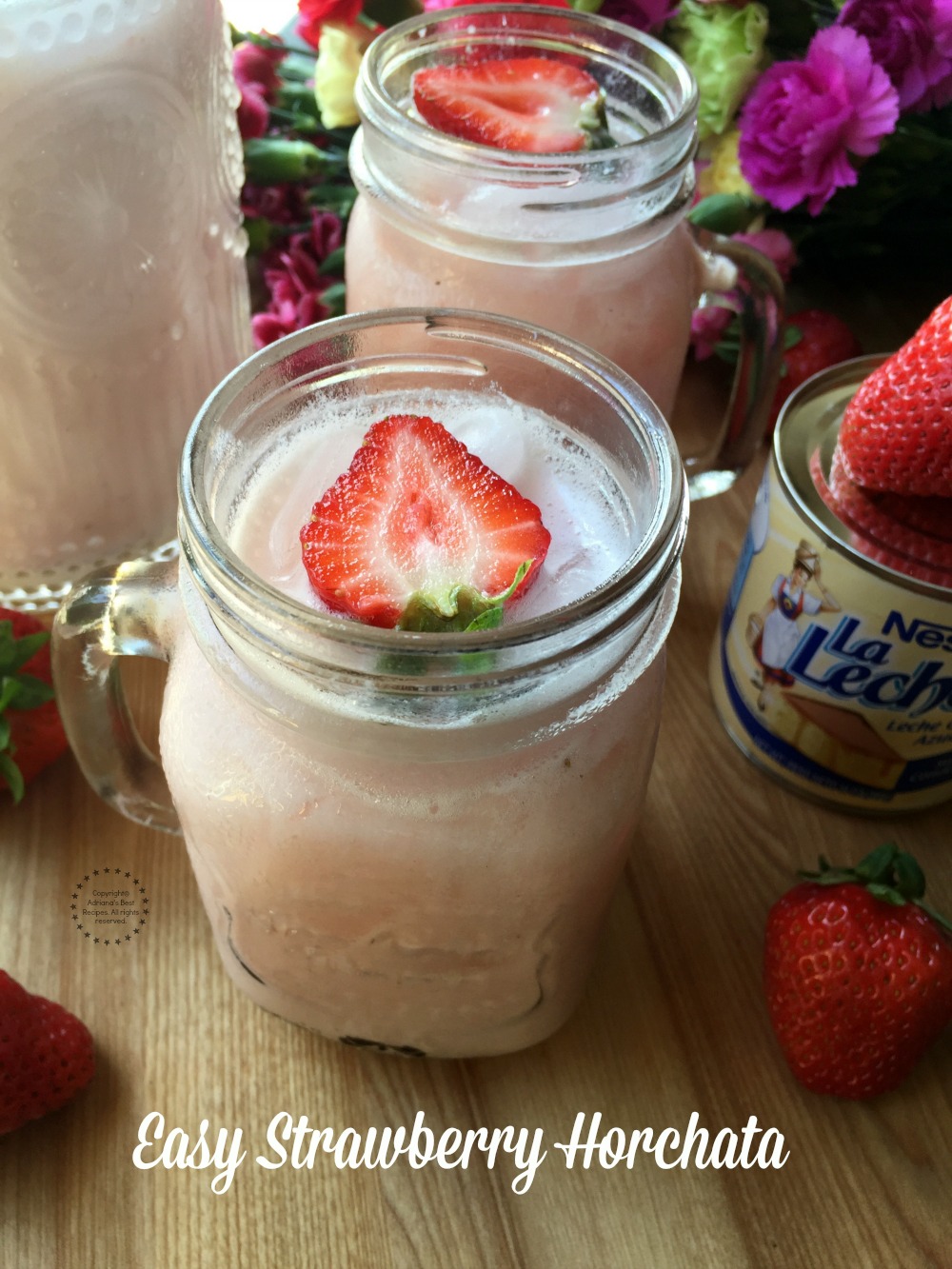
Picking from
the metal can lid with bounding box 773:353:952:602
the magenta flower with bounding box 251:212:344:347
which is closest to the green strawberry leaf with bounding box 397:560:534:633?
the metal can lid with bounding box 773:353:952:602

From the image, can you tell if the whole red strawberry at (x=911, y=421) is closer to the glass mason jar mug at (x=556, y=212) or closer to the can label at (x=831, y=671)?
the can label at (x=831, y=671)

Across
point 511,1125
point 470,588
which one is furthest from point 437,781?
point 511,1125

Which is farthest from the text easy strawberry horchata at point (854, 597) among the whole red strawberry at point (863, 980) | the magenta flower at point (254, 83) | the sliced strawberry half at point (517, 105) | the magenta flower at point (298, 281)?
the magenta flower at point (254, 83)

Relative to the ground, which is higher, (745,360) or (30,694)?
Result: (745,360)

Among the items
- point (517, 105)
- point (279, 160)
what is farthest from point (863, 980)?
point (279, 160)

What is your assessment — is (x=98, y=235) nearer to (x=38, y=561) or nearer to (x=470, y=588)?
(x=38, y=561)

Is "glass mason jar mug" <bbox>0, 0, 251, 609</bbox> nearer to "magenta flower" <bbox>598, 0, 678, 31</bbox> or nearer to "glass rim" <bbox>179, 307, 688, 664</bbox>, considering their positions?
"glass rim" <bbox>179, 307, 688, 664</bbox>

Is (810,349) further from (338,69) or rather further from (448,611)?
(448,611)

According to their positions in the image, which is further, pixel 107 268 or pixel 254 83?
pixel 254 83
